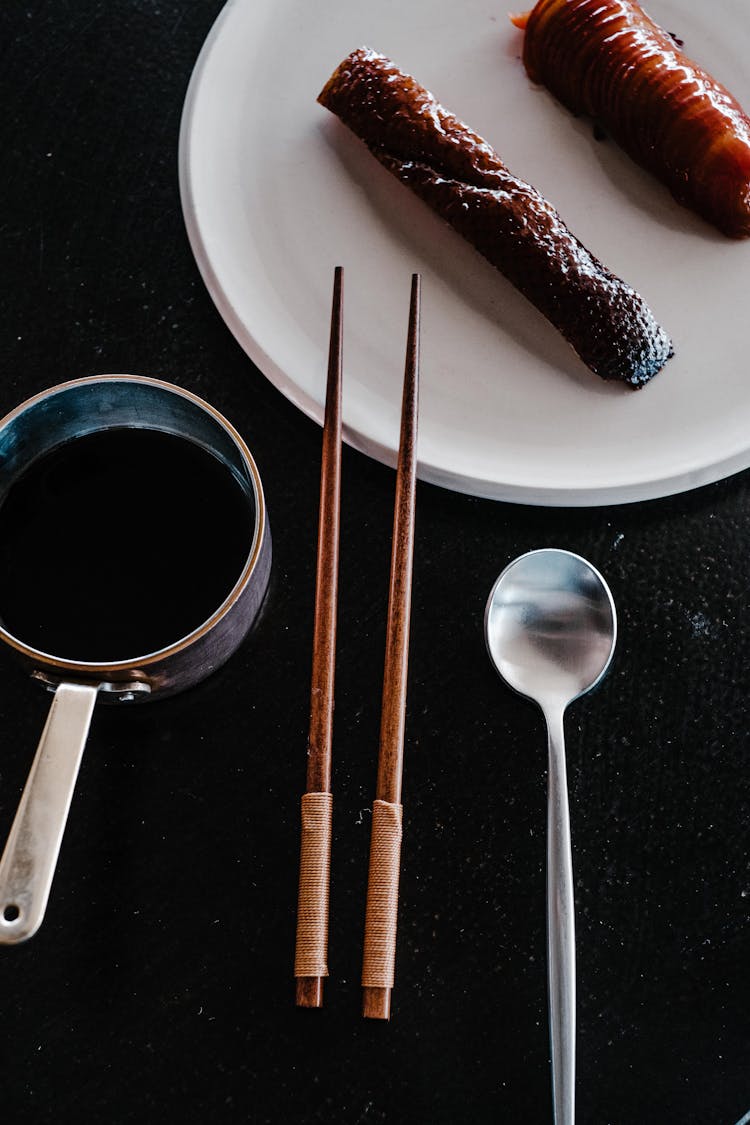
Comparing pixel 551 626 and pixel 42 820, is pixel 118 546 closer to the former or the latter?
pixel 42 820

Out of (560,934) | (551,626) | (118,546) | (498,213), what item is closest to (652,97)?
(498,213)

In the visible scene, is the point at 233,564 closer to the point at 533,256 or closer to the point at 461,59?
the point at 533,256

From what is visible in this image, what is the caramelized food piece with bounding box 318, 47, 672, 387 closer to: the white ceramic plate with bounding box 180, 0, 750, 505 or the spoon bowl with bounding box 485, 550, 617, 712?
the white ceramic plate with bounding box 180, 0, 750, 505

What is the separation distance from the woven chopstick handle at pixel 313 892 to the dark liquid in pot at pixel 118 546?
0.20m

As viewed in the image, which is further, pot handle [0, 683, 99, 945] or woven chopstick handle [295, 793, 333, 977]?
woven chopstick handle [295, 793, 333, 977]

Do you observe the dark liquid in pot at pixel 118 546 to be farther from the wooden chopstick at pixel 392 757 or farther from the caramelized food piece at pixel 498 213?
the caramelized food piece at pixel 498 213

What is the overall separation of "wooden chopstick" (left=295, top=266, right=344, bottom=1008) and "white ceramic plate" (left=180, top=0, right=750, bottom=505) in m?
0.10

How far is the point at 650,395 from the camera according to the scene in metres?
1.07

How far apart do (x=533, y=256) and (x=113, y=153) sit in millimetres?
507

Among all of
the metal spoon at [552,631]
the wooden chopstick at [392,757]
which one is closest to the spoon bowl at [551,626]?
the metal spoon at [552,631]

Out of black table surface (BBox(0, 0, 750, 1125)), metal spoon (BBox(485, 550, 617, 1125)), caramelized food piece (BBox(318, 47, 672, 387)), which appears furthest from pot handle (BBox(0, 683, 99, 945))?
caramelized food piece (BBox(318, 47, 672, 387))

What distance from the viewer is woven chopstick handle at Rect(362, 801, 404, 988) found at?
857mm

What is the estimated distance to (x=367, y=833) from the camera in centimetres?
95

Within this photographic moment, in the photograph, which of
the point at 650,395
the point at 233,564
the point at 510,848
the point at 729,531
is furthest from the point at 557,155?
the point at 510,848
